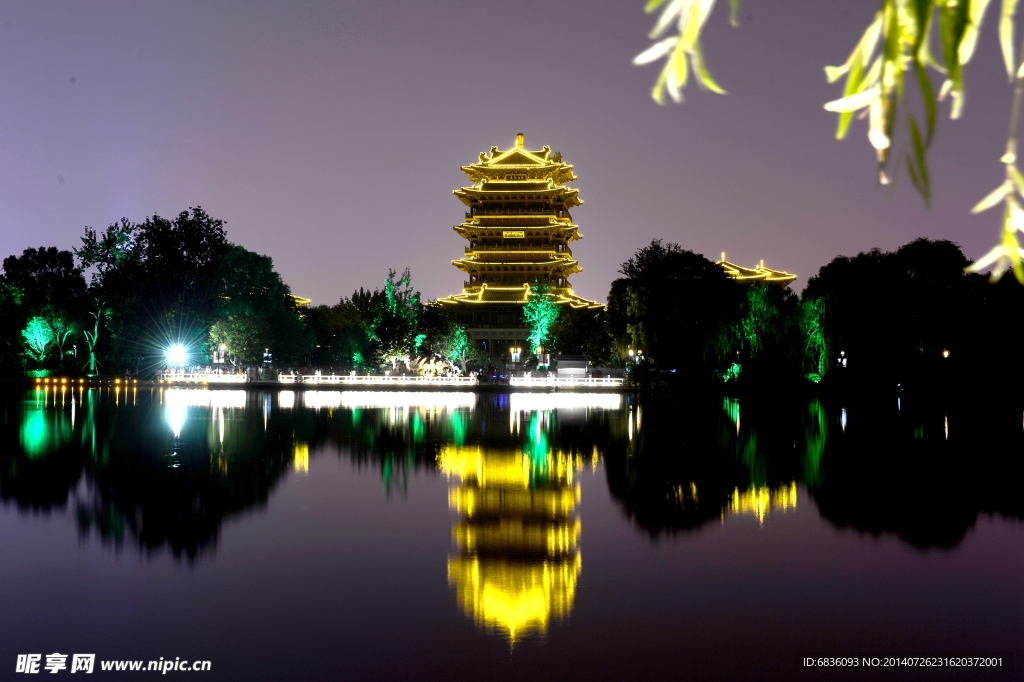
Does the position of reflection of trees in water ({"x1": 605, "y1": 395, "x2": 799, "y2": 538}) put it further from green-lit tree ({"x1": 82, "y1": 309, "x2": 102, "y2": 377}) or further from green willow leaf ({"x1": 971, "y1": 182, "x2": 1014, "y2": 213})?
green-lit tree ({"x1": 82, "y1": 309, "x2": 102, "y2": 377})

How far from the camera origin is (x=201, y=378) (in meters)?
52.6

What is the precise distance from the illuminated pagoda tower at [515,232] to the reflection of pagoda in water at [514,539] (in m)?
52.9

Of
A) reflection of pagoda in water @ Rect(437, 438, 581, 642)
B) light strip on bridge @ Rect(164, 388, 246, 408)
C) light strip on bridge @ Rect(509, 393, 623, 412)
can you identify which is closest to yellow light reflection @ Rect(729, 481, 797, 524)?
reflection of pagoda in water @ Rect(437, 438, 581, 642)

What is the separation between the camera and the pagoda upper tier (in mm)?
70562

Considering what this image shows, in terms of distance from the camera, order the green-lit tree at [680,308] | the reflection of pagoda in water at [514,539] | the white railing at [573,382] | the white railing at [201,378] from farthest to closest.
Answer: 1. the white railing at [201,378]
2. the white railing at [573,382]
3. the green-lit tree at [680,308]
4. the reflection of pagoda in water at [514,539]

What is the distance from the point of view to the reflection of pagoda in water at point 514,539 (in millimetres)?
8555

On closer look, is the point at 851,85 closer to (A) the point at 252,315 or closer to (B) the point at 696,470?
(B) the point at 696,470

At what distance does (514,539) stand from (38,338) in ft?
179

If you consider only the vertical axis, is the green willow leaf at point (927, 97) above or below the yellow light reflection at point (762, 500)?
above

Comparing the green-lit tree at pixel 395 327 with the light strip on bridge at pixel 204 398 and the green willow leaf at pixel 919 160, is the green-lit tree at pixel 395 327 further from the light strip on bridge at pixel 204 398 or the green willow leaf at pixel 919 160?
the green willow leaf at pixel 919 160

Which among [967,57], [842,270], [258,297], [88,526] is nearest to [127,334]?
[258,297]

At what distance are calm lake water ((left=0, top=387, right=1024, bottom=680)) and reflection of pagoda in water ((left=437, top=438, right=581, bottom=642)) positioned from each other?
0.05 m

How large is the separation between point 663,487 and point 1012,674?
8.70 m

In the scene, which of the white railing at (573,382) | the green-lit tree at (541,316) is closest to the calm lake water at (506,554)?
the white railing at (573,382)
